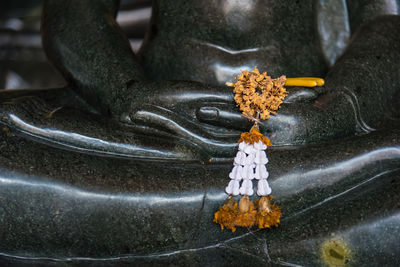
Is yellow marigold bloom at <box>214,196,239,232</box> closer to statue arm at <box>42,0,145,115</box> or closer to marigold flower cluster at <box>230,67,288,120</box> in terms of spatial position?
marigold flower cluster at <box>230,67,288,120</box>

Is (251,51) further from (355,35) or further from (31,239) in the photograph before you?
(31,239)

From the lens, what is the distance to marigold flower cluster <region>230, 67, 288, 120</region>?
2033mm

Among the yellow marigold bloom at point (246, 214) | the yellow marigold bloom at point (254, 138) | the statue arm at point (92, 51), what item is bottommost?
the yellow marigold bloom at point (246, 214)

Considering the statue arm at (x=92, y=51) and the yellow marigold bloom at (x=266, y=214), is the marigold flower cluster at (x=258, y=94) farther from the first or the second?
the statue arm at (x=92, y=51)

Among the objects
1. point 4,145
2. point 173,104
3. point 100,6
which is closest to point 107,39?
point 100,6

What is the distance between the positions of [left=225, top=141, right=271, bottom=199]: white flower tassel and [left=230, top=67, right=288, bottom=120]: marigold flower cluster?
0.46 ft

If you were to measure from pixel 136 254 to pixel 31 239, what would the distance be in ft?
1.14

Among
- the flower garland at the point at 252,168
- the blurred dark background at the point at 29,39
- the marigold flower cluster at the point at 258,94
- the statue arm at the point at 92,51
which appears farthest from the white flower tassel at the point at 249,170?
the blurred dark background at the point at 29,39

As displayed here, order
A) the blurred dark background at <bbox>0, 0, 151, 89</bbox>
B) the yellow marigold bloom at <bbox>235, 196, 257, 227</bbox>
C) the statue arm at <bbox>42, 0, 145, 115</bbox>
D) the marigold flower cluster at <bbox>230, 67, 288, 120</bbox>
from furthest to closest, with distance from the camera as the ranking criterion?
the blurred dark background at <bbox>0, 0, 151, 89</bbox>
the statue arm at <bbox>42, 0, 145, 115</bbox>
the marigold flower cluster at <bbox>230, 67, 288, 120</bbox>
the yellow marigold bloom at <bbox>235, 196, 257, 227</bbox>

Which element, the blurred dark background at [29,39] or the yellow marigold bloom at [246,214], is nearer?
the yellow marigold bloom at [246,214]

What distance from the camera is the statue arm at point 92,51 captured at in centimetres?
237

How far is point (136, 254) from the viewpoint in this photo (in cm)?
202

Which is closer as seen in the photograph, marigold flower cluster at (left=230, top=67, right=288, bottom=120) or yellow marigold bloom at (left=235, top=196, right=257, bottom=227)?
yellow marigold bloom at (left=235, top=196, right=257, bottom=227)

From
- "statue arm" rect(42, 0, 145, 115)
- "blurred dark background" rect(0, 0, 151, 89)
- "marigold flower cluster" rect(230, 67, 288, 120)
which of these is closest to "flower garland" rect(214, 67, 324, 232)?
"marigold flower cluster" rect(230, 67, 288, 120)
